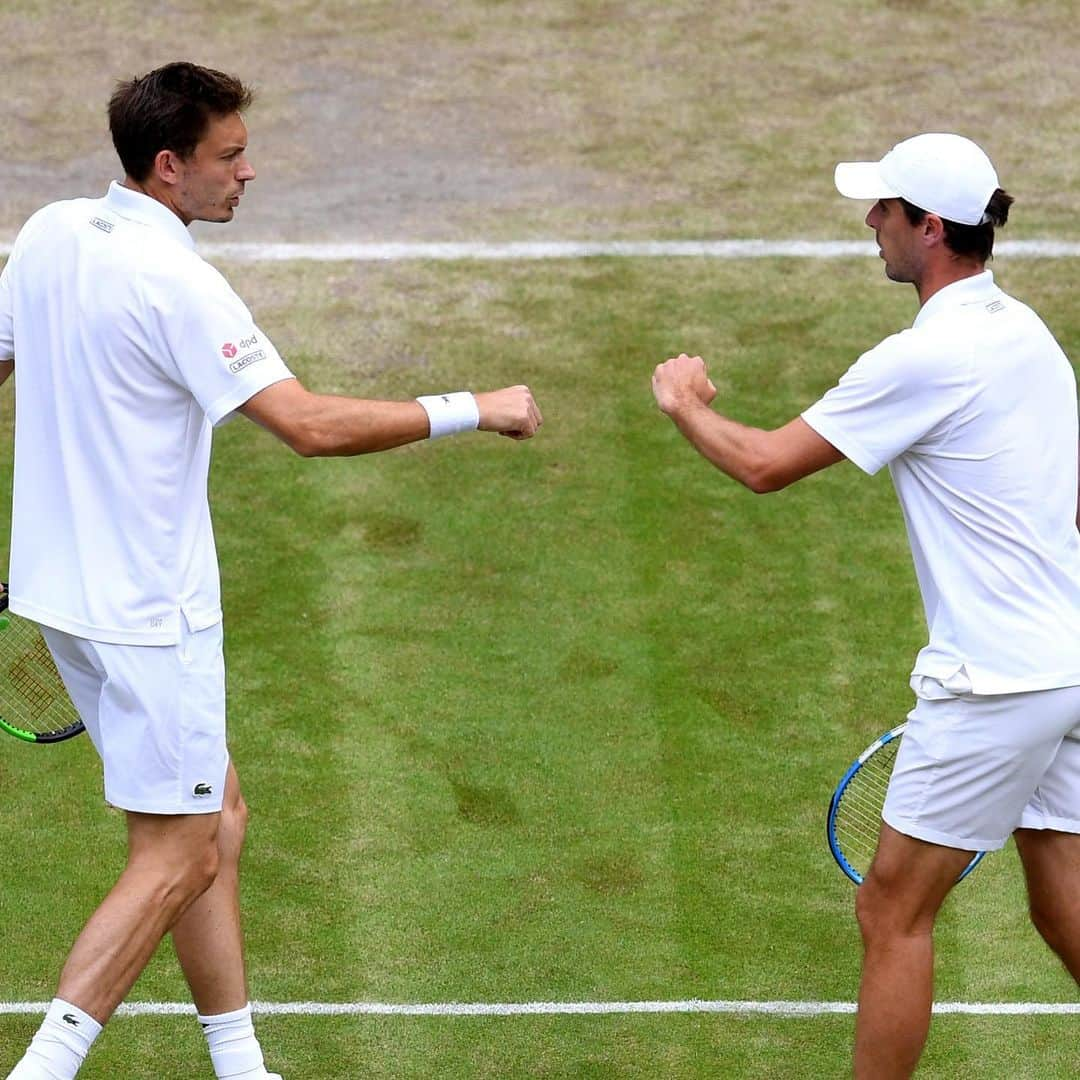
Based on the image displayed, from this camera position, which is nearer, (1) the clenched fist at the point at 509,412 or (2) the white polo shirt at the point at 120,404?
(2) the white polo shirt at the point at 120,404

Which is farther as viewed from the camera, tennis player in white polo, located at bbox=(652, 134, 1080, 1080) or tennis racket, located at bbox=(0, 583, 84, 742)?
tennis racket, located at bbox=(0, 583, 84, 742)


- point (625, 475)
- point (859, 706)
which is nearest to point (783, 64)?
point (625, 475)

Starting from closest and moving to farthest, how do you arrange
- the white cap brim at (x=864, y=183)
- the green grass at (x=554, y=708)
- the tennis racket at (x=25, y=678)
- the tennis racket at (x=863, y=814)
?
the white cap brim at (x=864, y=183)
the tennis racket at (x=863, y=814)
the green grass at (x=554, y=708)
the tennis racket at (x=25, y=678)

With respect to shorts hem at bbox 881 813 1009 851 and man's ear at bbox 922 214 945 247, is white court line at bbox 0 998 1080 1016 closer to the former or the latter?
shorts hem at bbox 881 813 1009 851

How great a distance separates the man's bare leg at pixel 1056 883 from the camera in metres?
4.93

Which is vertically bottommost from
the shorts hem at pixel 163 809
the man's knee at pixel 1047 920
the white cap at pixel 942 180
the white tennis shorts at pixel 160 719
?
the man's knee at pixel 1047 920

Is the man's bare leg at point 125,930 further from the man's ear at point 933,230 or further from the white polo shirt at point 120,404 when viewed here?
the man's ear at point 933,230

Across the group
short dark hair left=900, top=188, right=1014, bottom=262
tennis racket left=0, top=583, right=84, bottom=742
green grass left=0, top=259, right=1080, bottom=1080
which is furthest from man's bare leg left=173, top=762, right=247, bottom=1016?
short dark hair left=900, top=188, right=1014, bottom=262

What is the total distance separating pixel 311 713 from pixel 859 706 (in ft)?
6.36

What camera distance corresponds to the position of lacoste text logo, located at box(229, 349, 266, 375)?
4605 mm

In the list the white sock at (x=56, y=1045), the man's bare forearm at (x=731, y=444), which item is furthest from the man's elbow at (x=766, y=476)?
the white sock at (x=56, y=1045)

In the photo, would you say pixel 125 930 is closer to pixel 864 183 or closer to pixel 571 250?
pixel 864 183

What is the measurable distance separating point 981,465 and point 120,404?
6.41 feet

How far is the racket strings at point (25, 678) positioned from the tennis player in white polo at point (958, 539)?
2.18 meters
